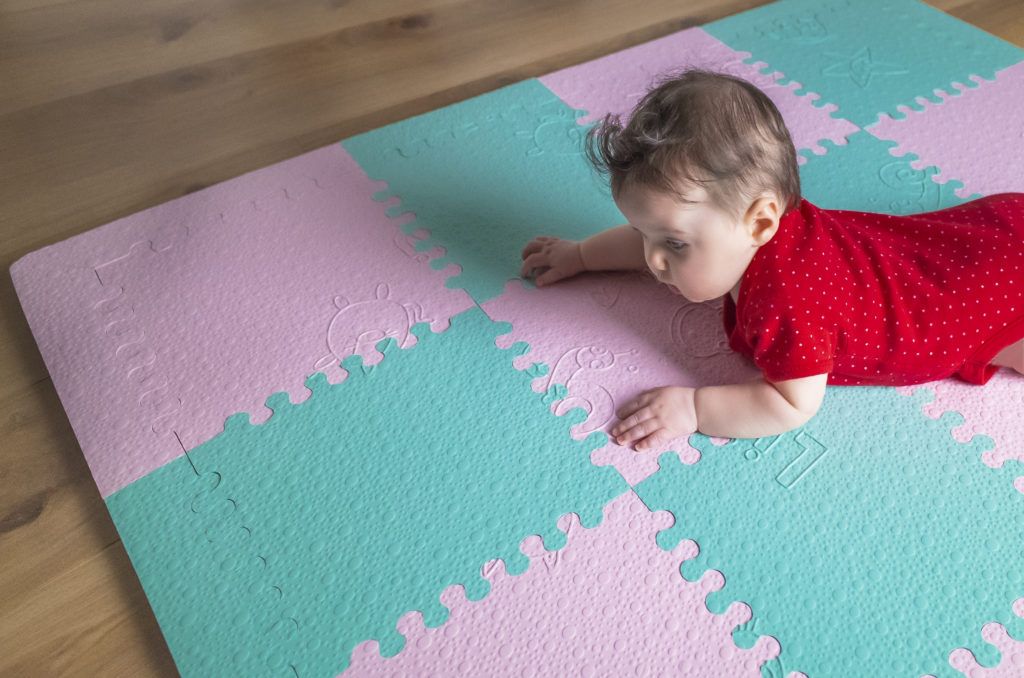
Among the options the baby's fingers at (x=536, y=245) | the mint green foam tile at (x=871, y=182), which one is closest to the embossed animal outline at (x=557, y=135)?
the baby's fingers at (x=536, y=245)

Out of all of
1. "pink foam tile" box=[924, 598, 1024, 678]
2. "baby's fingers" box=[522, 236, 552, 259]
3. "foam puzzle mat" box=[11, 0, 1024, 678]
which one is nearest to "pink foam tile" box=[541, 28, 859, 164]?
"foam puzzle mat" box=[11, 0, 1024, 678]

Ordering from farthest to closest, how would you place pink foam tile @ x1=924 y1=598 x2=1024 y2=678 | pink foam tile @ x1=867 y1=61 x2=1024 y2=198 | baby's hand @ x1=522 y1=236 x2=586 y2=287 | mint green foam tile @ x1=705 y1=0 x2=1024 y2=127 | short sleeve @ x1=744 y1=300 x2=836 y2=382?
mint green foam tile @ x1=705 y1=0 x2=1024 y2=127
pink foam tile @ x1=867 y1=61 x2=1024 y2=198
baby's hand @ x1=522 y1=236 x2=586 y2=287
short sleeve @ x1=744 y1=300 x2=836 y2=382
pink foam tile @ x1=924 y1=598 x2=1024 y2=678

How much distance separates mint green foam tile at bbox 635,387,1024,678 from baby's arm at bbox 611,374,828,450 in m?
0.02

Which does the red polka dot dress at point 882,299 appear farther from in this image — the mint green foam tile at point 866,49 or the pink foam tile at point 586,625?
the mint green foam tile at point 866,49

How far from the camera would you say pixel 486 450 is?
2.74 feet

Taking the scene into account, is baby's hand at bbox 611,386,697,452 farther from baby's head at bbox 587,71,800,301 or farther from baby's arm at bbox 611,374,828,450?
baby's head at bbox 587,71,800,301

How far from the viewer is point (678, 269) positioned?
0.80m

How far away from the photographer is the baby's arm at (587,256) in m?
0.98

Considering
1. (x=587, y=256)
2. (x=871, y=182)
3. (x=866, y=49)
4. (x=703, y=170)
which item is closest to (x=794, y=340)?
(x=703, y=170)

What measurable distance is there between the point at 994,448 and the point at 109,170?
3.98 feet

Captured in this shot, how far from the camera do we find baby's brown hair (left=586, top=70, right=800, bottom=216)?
72 centimetres

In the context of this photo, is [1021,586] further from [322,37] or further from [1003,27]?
[322,37]

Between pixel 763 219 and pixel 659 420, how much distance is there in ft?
0.75

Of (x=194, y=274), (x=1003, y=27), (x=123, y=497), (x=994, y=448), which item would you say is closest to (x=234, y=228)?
(x=194, y=274)
